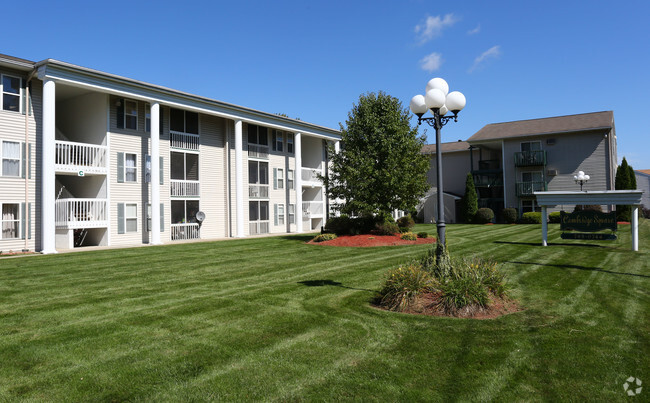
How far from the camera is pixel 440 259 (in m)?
7.93

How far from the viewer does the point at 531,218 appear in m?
34.6

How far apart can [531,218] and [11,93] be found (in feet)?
116

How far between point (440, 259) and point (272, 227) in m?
23.1

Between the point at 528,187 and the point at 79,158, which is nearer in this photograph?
the point at 79,158

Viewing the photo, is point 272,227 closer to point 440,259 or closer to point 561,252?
point 561,252

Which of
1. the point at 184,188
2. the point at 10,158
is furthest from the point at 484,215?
the point at 10,158

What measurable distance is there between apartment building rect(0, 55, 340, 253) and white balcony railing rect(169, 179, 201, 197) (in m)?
0.06

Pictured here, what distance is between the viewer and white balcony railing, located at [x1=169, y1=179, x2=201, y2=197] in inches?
956

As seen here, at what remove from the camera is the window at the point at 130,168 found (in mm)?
21922

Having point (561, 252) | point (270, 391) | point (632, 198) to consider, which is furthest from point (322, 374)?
point (632, 198)

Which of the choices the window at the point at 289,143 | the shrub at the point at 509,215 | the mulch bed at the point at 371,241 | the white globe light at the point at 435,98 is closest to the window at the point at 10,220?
the mulch bed at the point at 371,241

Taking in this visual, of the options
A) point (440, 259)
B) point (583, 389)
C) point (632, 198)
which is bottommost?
point (583, 389)

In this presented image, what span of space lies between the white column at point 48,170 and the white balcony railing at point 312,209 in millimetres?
18162

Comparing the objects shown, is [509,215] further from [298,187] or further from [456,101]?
[456,101]
